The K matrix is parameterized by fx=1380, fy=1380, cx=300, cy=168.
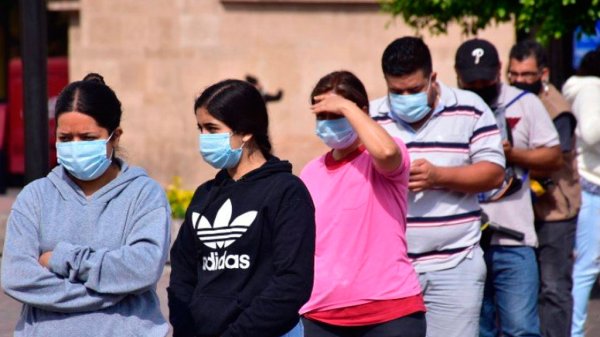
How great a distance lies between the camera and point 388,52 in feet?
18.3

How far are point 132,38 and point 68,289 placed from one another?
12209 mm

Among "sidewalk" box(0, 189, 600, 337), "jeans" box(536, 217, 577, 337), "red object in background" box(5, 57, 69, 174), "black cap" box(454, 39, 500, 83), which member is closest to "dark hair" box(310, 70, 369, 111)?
"black cap" box(454, 39, 500, 83)

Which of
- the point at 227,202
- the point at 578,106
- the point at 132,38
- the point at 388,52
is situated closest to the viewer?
the point at 227,202

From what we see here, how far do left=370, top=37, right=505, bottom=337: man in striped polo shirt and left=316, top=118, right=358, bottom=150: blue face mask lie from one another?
53cm

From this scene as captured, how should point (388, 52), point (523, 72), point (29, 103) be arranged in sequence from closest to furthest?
point (388, 52), point (523, 72), point (29, 103)

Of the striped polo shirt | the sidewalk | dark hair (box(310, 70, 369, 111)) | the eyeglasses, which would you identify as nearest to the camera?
dark hair (box(310, 70, 369, 111))

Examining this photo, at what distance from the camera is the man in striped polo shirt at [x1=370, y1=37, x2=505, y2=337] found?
558cm

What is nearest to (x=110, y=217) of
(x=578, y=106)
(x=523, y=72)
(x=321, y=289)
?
(x=321, y=289)

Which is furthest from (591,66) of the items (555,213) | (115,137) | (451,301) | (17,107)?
(17,107)

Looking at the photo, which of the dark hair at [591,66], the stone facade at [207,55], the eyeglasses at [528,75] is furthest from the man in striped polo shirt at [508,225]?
the stone facade at [207,55]

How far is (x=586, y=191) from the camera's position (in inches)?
315

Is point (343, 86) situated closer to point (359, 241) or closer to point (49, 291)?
point (359, 241)

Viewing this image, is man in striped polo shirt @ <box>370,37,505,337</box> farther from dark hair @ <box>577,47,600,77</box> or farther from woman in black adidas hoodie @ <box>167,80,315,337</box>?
dark hair @ <box>577,47,600,77</box>

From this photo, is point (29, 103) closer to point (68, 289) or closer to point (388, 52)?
point (388, 52)
